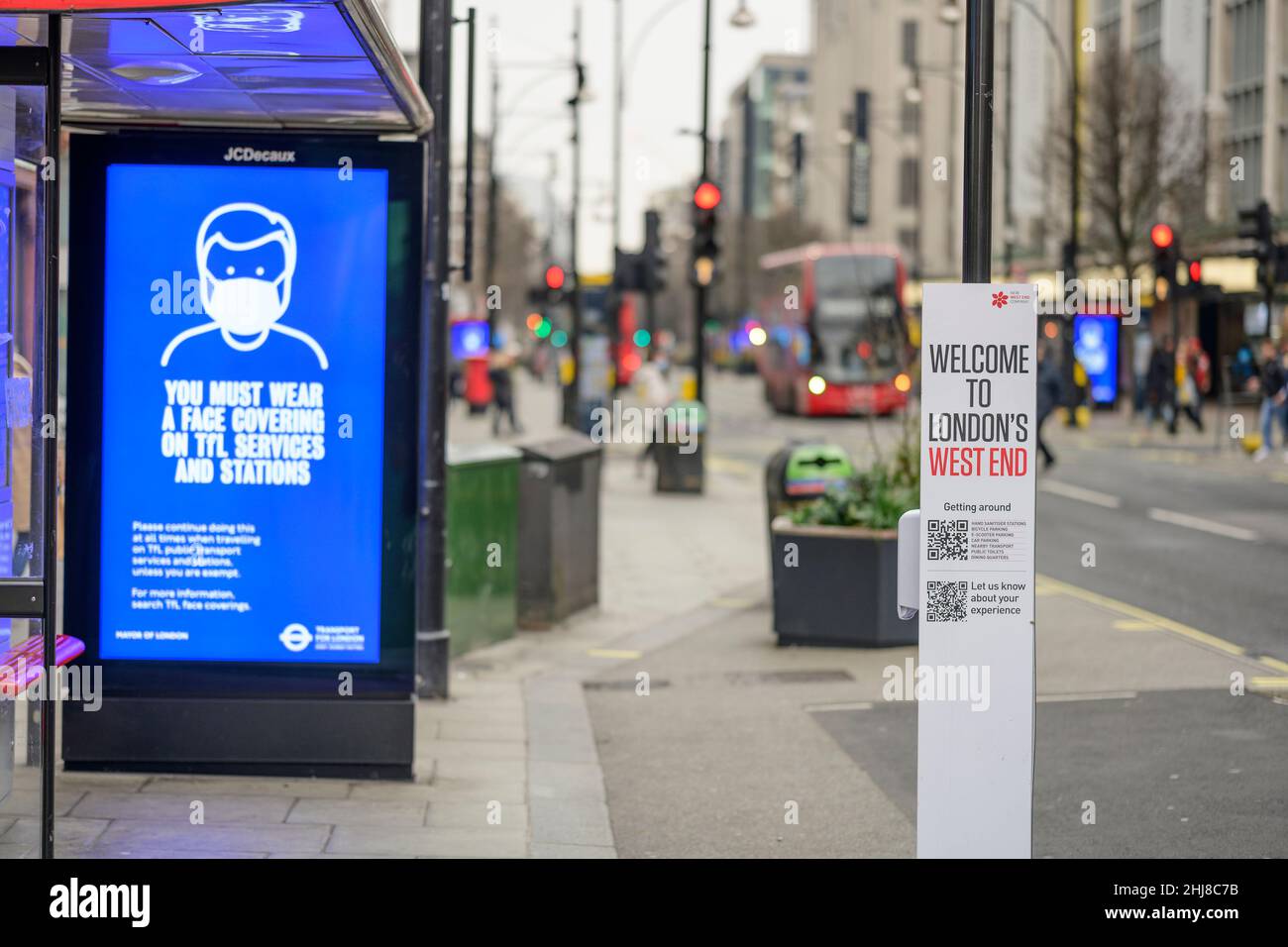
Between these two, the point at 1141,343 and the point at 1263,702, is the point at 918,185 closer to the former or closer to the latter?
the point at 1141,343

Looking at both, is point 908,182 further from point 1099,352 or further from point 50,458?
point 50,458

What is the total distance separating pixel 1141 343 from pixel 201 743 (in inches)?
1495

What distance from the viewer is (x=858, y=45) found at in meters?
104

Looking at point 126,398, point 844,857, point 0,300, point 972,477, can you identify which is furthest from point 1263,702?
point 0,300

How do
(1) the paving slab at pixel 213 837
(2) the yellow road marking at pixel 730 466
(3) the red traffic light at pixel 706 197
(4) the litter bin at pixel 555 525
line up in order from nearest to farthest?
(1) the paving slab at pixel 213 837 < (4) the litter bin at pixel 555 525 < (3) the red traffic light at pixel 706 197 < (2) the yellow road marking at pixel 730 466

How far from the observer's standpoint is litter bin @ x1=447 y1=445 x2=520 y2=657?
1071cm

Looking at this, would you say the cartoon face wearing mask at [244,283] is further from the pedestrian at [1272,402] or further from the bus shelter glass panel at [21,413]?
the pedestrian at [1272,402]

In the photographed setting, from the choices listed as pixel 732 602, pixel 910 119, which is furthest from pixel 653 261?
pixel 910 119

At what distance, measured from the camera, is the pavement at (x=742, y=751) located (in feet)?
→ 22.2

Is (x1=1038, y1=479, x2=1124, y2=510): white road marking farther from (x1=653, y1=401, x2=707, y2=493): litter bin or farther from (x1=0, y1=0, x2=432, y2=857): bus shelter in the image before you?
(x1=0, y1=0, x2=432, y2=857): bus shelter

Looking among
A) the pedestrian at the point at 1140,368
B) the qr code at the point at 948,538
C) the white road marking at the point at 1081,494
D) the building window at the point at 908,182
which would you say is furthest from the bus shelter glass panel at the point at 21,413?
the building window at the point at 908,182

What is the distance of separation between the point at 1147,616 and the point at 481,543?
471cm

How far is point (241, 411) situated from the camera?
741cm

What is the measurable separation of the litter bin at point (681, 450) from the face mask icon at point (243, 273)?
52.6 ft
